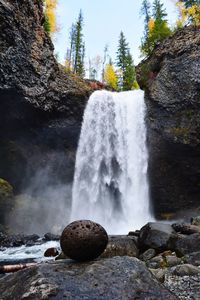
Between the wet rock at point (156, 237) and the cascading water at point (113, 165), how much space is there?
913cm

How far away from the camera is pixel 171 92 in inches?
852

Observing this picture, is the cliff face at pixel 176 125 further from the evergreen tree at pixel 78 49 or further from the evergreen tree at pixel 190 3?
the evergreen tree at pixel 78 49

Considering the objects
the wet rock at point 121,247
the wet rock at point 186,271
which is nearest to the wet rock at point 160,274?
the wet rock at point 186,271

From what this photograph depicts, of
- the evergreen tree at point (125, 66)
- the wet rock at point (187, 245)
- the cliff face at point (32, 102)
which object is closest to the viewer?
the wet rock at point (187, 245)

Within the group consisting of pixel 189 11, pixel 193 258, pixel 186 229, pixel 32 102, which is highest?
pixel 189 11

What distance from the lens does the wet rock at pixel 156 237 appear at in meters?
10.2

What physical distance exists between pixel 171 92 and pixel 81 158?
29.7ft

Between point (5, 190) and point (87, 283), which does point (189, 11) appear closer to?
point (5, 190)

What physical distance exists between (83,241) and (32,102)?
1748 cm

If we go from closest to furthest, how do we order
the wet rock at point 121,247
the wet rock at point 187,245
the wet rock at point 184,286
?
the wet rock at point 184,286, the wet rock at point 187,245, the wet rock at point 121,247

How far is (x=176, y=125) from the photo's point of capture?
21.2 m

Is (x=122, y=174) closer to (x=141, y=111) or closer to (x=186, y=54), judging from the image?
(x=141, y=111)

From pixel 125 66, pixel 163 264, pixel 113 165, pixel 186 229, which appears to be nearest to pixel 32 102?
pixel 113 165

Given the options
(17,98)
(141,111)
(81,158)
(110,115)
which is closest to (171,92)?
(141,111)
